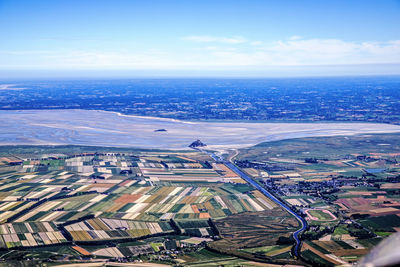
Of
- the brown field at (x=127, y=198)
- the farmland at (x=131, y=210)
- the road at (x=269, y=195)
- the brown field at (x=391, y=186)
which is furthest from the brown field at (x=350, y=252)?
the brown field at (x=127, y=198)

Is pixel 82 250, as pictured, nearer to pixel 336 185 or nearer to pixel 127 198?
pixel 127 198

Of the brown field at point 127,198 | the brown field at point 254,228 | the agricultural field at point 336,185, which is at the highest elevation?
the agricultural field at point 336,185

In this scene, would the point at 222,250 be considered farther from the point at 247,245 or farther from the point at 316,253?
the point at 316,253

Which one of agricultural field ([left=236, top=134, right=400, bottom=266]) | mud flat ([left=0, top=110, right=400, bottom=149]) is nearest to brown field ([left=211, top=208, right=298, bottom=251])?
agricultural field ([left=236, top=134, right=400, bottom=266])

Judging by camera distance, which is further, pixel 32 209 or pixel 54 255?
pixel 32 209

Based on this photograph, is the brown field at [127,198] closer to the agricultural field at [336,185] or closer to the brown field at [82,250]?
the brown field at [82,250]

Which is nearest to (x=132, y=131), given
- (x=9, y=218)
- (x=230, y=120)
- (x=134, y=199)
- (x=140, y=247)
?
(x=230, y=120)

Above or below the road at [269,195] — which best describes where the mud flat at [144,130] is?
above
